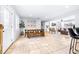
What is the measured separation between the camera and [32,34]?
32.0ft

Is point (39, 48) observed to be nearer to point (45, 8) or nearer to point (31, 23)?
point (45, 8)

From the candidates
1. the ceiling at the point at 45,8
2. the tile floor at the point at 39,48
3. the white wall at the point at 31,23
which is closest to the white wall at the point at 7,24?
the tile floor at the point at 39,48

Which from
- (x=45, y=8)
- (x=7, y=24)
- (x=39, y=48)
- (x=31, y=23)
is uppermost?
(x=45, y=8)

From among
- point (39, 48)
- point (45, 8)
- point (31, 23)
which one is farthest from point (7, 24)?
point (31, 23)

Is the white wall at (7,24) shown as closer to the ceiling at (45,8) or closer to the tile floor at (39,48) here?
the tile floor at (39,48)

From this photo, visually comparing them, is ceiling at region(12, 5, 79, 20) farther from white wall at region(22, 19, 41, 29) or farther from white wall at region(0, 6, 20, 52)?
white wall at region(22, 19, 41, 29)

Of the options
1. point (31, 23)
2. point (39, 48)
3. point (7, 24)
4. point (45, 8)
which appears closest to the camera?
point (7, 24)

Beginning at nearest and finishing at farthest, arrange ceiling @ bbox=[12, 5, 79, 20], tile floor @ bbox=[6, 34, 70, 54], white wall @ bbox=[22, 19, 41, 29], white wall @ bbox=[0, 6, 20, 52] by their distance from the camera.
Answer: white wall @ bbox=[0, 6, 20, 52] → tile floor @ bbox=[6, 34, 70, 54] → ceiling @ bbox=[12, 5, 79, 20] → white wall @ bbox=[22, 19, 41, 29]

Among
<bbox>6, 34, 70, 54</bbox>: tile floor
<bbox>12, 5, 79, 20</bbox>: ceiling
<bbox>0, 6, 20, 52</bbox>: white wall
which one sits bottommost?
<bbox>6, 34, 70, 54</bbox>: tile floor

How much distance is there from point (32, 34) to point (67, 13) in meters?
3.81

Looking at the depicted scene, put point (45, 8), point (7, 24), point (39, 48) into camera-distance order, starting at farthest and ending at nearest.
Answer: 1. point (45, 8)
2. point (39, 48)
3. point (7, 24)

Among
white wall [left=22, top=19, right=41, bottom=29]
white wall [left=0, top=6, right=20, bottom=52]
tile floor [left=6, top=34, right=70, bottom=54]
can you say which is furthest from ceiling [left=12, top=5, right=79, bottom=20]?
white wall [left=22, top=19, right=41, bottom=29]
